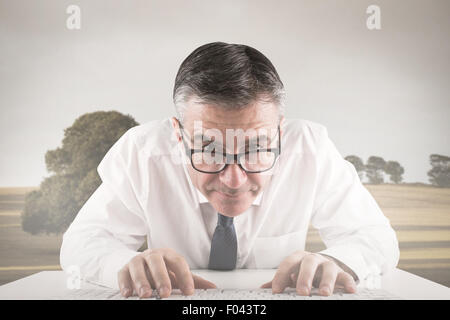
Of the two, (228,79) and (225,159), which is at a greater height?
(228,79)

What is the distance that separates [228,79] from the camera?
3.61 ft

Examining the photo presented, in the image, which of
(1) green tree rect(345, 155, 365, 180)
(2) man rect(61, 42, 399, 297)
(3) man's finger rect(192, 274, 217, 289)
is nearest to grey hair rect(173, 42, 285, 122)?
(2) man rect(61, 42, 399, 297)

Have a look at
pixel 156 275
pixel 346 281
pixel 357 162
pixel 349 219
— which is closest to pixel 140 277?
pixel 156 275

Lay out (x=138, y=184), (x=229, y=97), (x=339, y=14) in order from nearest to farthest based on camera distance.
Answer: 1. (x=229, y=97)
2. (x=138, y=184)
3. (x=339, y=14)

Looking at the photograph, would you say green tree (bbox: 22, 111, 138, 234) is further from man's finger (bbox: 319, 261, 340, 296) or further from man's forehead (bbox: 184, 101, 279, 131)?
man's finger (bbox: 319, 261, 340, 296)

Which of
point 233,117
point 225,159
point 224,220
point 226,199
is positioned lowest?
point 224,220

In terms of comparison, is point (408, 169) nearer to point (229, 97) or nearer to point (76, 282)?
point (229, 97)

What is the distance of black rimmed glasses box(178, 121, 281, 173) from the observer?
1101 mm

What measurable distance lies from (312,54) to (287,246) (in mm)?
1295

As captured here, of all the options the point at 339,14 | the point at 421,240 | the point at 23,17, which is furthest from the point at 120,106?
the point at 421,240

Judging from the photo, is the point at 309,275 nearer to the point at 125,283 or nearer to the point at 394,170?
the point at 125,283

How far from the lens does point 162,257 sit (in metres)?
1.02

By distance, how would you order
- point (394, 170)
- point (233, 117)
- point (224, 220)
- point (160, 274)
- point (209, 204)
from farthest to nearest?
point (394, 170) < point (209, 204) < point (224, 220) < point (233, 117) < point (160, 274)

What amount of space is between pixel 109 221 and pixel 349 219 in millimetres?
802
